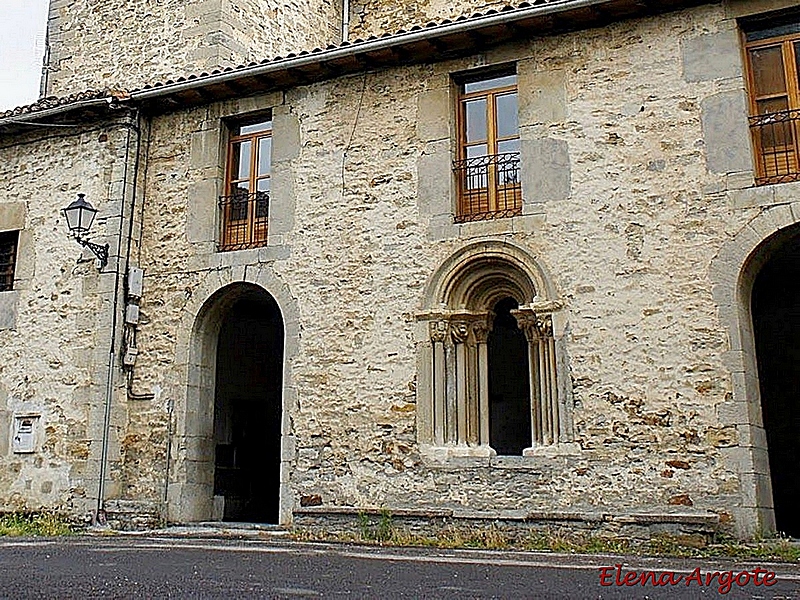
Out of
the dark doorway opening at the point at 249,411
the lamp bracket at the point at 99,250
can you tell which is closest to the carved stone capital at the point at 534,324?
the dark doorway opening at the point at 249,411

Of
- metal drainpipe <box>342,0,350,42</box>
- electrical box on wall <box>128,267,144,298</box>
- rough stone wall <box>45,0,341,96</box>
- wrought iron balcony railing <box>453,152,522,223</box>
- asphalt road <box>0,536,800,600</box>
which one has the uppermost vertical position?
metal drainpipe <box>342,0,350,42</box>

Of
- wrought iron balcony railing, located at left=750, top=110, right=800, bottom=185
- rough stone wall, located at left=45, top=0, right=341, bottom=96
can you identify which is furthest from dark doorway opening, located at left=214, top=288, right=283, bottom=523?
wrought iron balcony railing, located at left=750, top=110, right=800, bottom=185

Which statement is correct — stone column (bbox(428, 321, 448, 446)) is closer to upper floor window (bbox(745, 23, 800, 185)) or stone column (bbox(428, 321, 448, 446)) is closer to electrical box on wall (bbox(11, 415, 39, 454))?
upper floor window (bbox(745, 23, 800, 185))

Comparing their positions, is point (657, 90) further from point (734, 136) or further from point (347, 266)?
point (347, 266)

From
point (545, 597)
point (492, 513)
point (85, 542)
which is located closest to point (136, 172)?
point (85, 542)

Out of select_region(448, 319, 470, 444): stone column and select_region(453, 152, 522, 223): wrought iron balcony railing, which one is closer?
select_region(448, 319, 470, 444): stone column

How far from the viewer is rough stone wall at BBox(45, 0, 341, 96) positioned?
42.0ft

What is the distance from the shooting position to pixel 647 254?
27.0 feet

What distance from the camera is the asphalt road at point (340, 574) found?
4.45 m

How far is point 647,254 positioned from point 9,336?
7.52 metres

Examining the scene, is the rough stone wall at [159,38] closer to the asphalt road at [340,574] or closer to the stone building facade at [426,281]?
the stone building facade at [426,281]

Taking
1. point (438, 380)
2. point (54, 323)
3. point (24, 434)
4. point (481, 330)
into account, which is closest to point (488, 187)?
point (481, 330)

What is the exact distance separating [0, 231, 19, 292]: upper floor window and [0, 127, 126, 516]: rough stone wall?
15 centimetres

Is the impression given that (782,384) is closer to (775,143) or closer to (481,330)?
(775,143)
